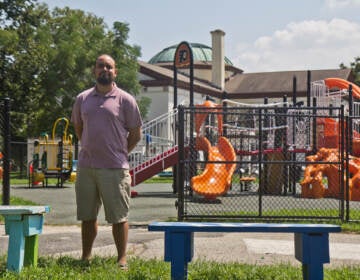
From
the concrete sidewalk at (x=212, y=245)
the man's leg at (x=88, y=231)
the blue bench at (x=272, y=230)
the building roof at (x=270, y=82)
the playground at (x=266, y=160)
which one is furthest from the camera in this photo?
the building roof at (x=270, y=82)

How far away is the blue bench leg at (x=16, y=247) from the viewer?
509cm

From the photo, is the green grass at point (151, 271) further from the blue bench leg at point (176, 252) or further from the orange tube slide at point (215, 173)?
the orange tube slide at point (215, 173)

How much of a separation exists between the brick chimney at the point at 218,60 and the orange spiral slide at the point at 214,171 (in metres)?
44.4

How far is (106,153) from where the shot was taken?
5289 millimetres

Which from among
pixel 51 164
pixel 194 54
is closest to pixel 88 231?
pixel 51 164

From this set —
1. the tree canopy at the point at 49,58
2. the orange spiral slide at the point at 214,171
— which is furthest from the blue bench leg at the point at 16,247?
the tree canopy at the point at 49,58

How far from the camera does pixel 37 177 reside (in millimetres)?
20750

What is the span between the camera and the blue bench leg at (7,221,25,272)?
5.09m

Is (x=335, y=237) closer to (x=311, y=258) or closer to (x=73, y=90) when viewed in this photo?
(x=311, y=258)

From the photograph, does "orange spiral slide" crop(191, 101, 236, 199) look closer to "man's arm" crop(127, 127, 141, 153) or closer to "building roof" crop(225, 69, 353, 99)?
"man's arm" crop(127, 127, 141, 153)

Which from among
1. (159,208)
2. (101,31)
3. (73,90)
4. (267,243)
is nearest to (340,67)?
(101,31)

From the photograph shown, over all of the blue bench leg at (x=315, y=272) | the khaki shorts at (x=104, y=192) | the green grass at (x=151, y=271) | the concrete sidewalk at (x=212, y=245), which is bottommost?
the concrete sidewalk at (x=212, y=245)

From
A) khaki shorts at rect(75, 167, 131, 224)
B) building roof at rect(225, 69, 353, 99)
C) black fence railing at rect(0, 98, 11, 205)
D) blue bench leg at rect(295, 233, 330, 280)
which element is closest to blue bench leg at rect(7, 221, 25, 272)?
khaki shorts at rect(75, 167, 131, 224)

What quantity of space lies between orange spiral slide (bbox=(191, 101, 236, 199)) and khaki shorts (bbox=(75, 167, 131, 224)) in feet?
28.0
